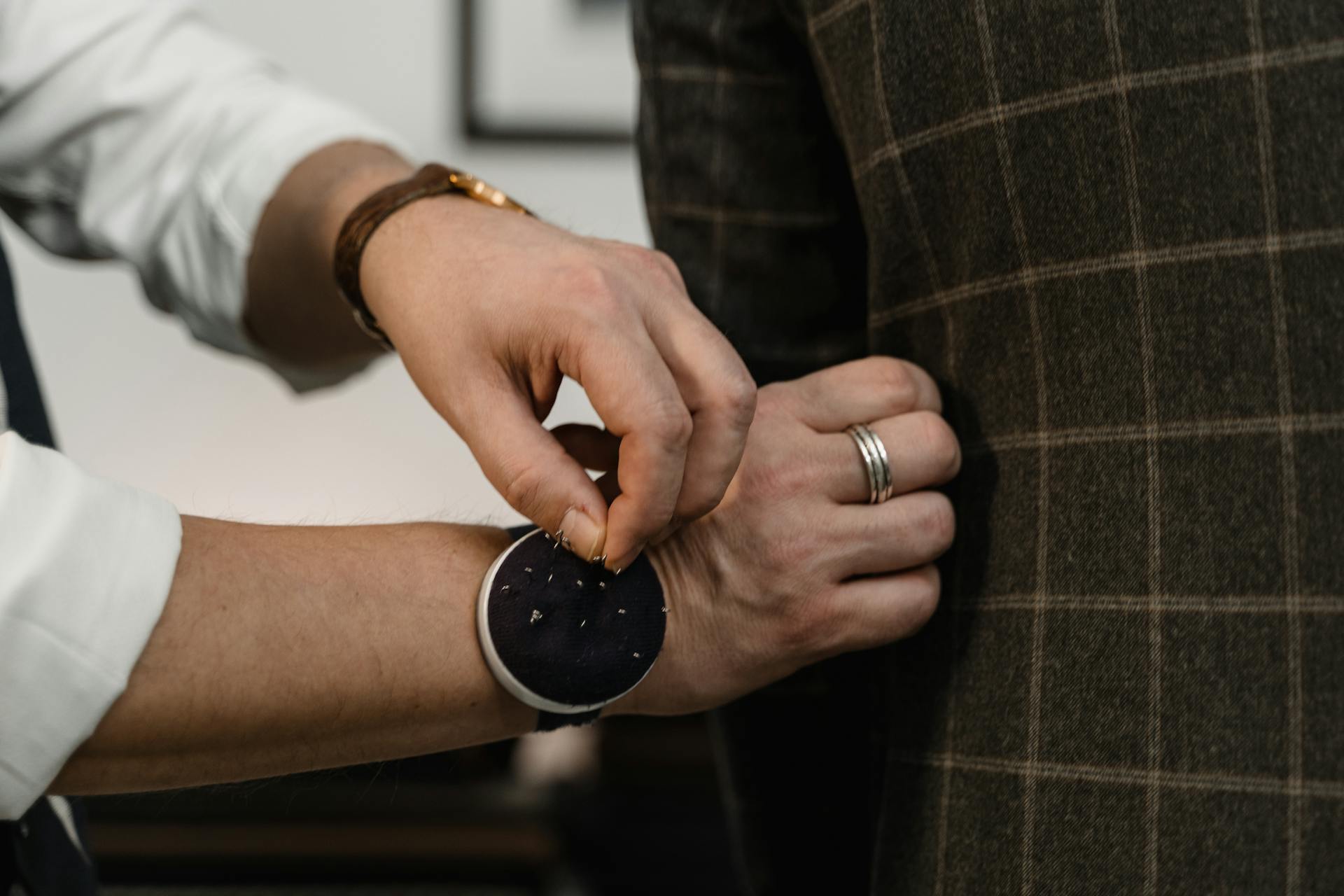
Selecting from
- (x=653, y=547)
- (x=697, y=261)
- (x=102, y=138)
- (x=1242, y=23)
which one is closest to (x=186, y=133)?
(x=102, y=138)

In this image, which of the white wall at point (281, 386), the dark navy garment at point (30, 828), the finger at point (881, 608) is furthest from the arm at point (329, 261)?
the white wall at point (281, 386)

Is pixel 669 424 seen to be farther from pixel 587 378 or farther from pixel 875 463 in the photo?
pixel 875 463

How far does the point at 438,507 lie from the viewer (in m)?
1.73

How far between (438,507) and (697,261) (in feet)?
3.56

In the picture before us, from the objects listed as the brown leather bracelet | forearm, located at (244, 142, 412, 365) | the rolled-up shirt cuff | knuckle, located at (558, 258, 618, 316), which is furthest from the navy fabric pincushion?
the rolled-up shirt cuff

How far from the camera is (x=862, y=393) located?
625 millimetres

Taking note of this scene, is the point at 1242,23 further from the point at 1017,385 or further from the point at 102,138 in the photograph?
the point at 102,138

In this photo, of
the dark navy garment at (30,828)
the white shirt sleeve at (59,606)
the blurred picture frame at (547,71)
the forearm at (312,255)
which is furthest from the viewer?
the blurred picture frame at (547,71)

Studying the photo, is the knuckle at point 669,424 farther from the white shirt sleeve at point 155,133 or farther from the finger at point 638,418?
the white shirt sleeve at point 155,133

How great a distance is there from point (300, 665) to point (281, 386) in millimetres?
1294

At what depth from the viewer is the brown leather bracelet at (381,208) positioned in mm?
700

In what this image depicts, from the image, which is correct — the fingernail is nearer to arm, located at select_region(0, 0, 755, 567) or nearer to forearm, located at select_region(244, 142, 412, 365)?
arm, located at select_region(0, 0, 755, 567)

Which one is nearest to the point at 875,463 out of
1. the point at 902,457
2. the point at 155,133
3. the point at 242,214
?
the point at 902,457

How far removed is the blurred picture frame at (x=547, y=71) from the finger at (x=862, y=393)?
3.83ft
